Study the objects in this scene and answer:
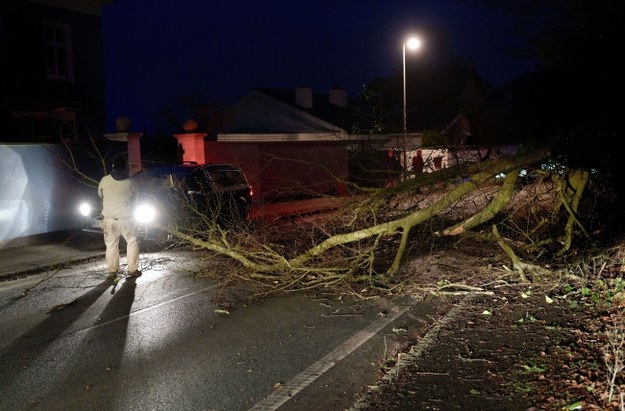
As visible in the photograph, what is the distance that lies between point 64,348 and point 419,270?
477cm

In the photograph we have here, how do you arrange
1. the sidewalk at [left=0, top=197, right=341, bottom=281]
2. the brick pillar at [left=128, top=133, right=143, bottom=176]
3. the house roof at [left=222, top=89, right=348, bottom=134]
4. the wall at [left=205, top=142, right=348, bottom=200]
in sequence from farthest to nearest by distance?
the house roof at [left=222, top=89, right=348, bottom=134] → the wall at [left=205, top=142, right=348, bottom=200] → the brick pillar at [left=128, top=133, right=143, bottom=176] → the sidewalk at [left=0, top=197, right=341, bottom=281]

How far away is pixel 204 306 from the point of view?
24.8 ft

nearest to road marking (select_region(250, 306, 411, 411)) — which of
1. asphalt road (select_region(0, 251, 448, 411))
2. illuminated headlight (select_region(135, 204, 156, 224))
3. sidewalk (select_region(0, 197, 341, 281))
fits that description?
asphalt road (select_region(0, 251, 448, 411))

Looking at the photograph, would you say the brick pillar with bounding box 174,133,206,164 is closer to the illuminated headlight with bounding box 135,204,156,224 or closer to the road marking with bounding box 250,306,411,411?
the illuminated headlight with bounding box 135,204,156,224

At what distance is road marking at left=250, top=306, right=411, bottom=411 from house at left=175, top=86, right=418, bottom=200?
23.1ft

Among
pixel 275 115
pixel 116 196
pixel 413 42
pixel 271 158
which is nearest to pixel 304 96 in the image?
pixel 275 115

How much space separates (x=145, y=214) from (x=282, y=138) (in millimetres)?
14112

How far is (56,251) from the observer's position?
39.2 feet

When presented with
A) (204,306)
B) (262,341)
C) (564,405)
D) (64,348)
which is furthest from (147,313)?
(564,405)

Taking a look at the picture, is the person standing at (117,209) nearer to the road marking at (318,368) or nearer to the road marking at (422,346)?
the road marking at (318,368)

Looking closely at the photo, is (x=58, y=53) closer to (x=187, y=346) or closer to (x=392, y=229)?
(x=392, y=229)

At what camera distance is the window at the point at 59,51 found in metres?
20.9

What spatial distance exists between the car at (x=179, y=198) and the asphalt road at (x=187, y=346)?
2.47m

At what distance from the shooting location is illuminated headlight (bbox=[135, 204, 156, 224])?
11.6 meters
